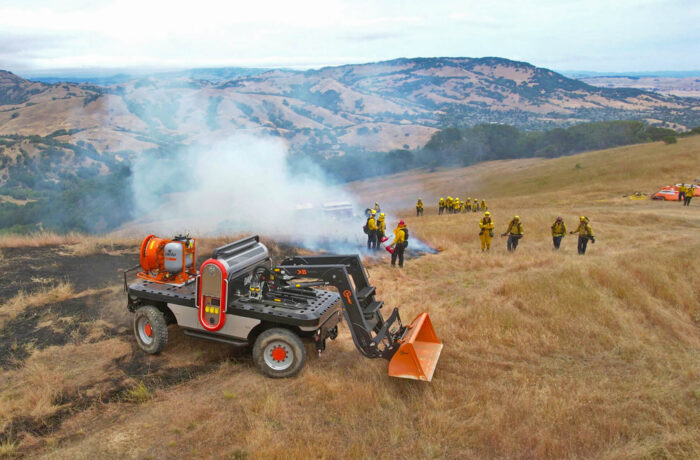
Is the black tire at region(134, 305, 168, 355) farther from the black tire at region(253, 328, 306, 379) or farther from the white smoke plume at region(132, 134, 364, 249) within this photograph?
the white smoke plume at region(132, 134, 364, 249)

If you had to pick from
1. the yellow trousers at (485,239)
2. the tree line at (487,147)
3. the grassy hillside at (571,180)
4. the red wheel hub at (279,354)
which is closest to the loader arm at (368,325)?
the red wheel hub at (279,354)

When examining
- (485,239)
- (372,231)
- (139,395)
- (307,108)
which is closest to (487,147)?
(485,239)

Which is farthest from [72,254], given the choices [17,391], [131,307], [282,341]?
[282,341]

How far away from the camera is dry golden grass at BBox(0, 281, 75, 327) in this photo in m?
9.08

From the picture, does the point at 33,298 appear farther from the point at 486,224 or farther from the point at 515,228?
the point at 515,228

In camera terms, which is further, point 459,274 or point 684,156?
point 684,156

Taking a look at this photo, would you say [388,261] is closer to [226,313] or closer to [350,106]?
[226,313]

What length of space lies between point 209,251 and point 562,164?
45.4 metres

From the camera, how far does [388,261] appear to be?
14.9m

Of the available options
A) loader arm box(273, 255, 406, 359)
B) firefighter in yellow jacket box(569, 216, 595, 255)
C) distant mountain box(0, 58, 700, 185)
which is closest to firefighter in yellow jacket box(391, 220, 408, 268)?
firefighter in yellow jacket box(569, 216, 595, 255)

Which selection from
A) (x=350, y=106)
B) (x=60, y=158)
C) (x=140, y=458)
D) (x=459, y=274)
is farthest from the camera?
(x=350, y=106)

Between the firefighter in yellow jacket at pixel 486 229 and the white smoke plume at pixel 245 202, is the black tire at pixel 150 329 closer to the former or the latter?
the white smoke plume at pixel 245 202

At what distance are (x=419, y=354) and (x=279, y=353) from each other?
83.4 inches

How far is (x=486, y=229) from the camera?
15977 millimetres
